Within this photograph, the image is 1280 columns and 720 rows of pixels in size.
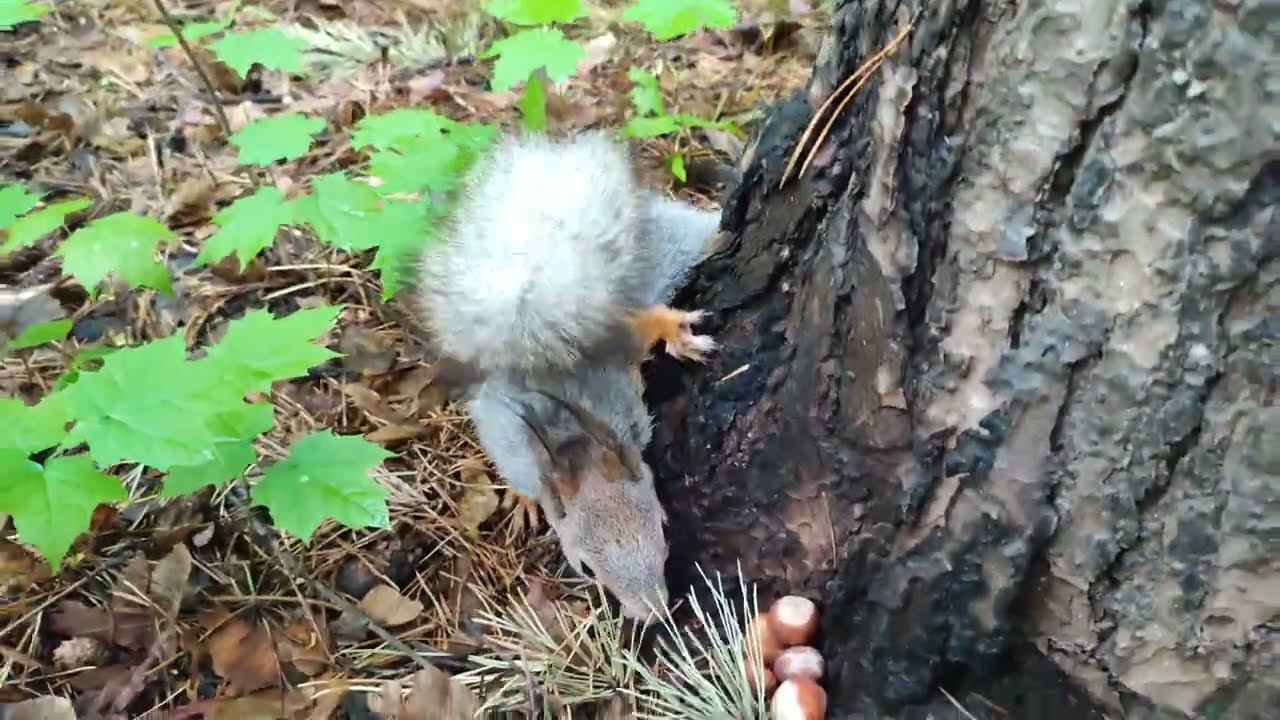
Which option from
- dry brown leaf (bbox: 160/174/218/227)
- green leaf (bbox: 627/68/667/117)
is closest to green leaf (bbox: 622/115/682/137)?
green leaf (bbox: 627/68/667/117)

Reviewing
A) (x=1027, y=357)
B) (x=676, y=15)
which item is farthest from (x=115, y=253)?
(x=1027, y=357)

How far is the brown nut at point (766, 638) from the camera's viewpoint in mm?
1586

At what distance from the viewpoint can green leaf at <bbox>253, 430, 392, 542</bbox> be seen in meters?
1.54

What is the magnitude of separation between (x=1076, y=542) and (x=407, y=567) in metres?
1.35

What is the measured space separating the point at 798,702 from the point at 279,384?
1537 millimetres

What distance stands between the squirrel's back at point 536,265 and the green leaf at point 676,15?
0.34 m

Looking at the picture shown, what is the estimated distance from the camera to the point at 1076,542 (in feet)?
4.00

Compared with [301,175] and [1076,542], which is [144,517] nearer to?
[301,175]

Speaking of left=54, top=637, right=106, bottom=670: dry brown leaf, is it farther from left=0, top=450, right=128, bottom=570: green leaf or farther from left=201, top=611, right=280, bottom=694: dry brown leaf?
left=0, top=450, right=128, bottom=570: green leaf

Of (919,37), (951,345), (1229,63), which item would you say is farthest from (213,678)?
(1229,63)

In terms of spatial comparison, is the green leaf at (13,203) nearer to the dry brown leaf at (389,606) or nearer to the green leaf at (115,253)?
the green leaf at (115,253)

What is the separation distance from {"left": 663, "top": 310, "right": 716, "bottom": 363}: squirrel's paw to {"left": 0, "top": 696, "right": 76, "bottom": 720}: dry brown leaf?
1283 mm

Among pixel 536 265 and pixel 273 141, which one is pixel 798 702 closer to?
pixel 536 265

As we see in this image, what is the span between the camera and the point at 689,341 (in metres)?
1.81
